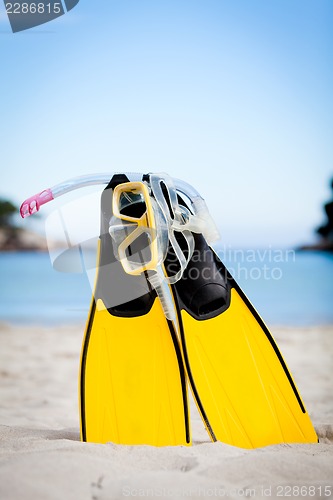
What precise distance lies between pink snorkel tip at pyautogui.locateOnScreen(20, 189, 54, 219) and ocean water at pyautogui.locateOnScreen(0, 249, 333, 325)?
195 cm

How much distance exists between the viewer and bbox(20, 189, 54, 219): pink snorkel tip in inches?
67.5

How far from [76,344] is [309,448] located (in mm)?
3084

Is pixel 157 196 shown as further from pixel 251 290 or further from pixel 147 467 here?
pixel 251 290

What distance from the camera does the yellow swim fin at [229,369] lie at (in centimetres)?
173

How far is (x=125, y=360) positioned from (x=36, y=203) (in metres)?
0.61

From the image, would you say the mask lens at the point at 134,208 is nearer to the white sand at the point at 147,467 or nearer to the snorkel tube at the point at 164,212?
the snorkel tube at the point at 164,212

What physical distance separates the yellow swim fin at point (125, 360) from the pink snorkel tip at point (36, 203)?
0.18m

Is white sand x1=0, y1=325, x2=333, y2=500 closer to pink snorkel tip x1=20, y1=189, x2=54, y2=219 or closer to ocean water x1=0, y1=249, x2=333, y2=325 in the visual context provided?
pink snorkel tip x1=20, y1=189, x2=54, y2=219

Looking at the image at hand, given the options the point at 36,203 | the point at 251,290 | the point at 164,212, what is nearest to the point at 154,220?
the point at 164,212

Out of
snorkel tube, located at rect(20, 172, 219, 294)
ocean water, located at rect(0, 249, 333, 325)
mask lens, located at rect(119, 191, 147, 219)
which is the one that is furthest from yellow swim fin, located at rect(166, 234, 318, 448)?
ocean water, located at rect(0, 249, 333, 325)

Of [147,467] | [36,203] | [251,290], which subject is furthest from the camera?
[251,290]

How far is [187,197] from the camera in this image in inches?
71.2

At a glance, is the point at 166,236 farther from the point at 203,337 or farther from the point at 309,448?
the point at 309,448

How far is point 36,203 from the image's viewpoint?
1.72 metres
